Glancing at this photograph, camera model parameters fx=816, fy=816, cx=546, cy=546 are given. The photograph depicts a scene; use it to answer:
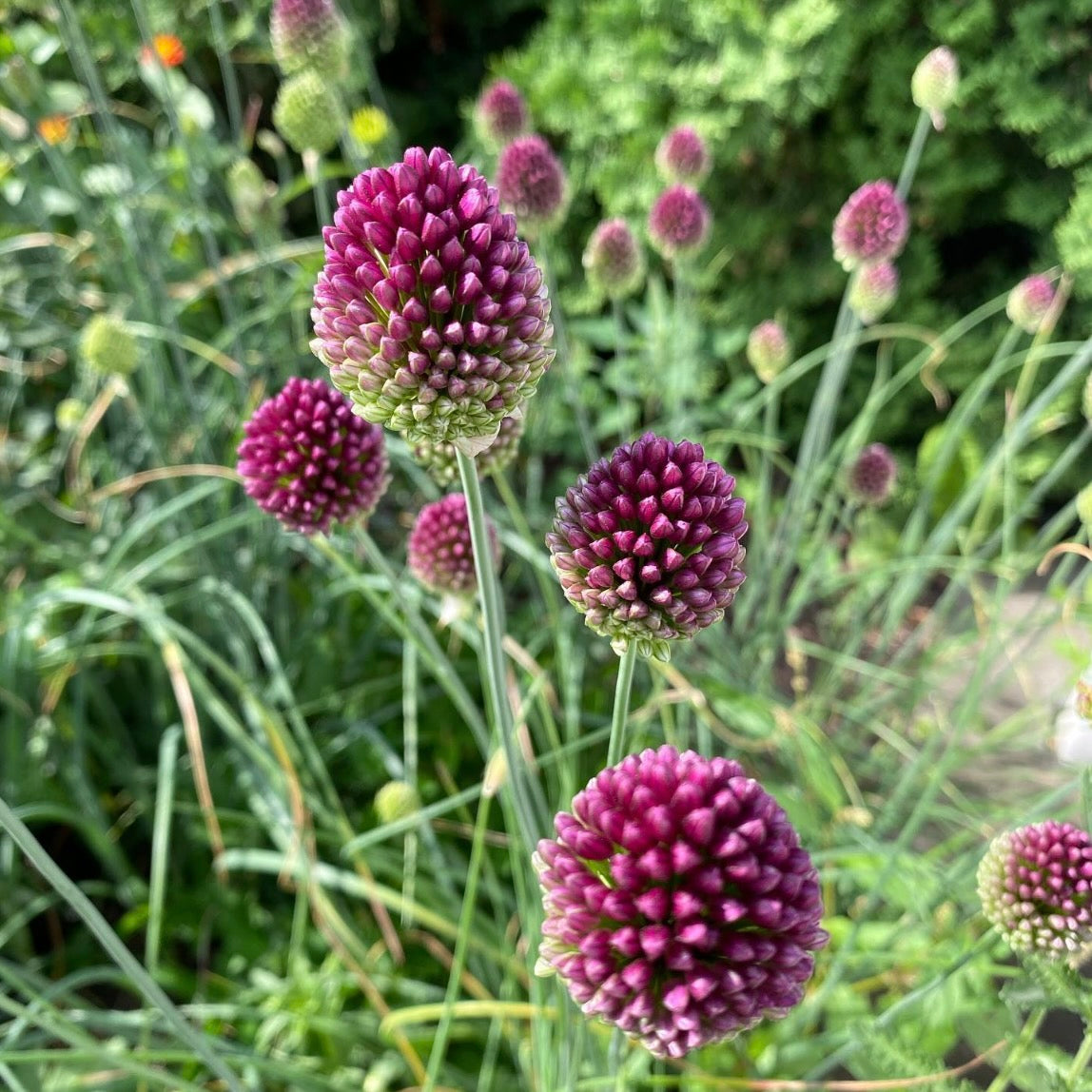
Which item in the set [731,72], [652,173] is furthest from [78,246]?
[731,72]

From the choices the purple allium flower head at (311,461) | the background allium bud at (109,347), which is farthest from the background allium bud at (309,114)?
the purple allium flower head at (311,461)

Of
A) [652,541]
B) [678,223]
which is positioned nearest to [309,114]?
[678,223]

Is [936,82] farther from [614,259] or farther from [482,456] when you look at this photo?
[482,456]

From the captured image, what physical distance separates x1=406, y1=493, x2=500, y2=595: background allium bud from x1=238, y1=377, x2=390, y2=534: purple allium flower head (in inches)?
4.1

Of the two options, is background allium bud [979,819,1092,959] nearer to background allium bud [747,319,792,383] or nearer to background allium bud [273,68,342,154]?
background allium bud [747,319,792,383]

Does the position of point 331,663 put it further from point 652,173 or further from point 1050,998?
point 652,173

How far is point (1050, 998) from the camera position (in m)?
0.58

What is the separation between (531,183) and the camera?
107 centimetres

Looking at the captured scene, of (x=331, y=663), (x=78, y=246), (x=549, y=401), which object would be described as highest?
(x=78, y=246)

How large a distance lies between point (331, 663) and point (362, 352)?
112 centimetres

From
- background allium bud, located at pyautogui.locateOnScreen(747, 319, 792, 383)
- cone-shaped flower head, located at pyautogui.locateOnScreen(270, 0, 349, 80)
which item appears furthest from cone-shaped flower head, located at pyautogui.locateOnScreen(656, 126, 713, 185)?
cone-shaped flower head, located at pyautogui.locateOnScreen(270, 0, 349, 80)

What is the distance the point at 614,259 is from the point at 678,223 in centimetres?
12

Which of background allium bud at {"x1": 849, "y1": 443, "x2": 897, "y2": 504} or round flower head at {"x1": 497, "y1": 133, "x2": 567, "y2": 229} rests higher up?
round flower head at {"x1": 497, "y1": 133, "x2": 567, "y2": 229}

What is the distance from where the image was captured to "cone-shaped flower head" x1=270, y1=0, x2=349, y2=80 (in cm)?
109
